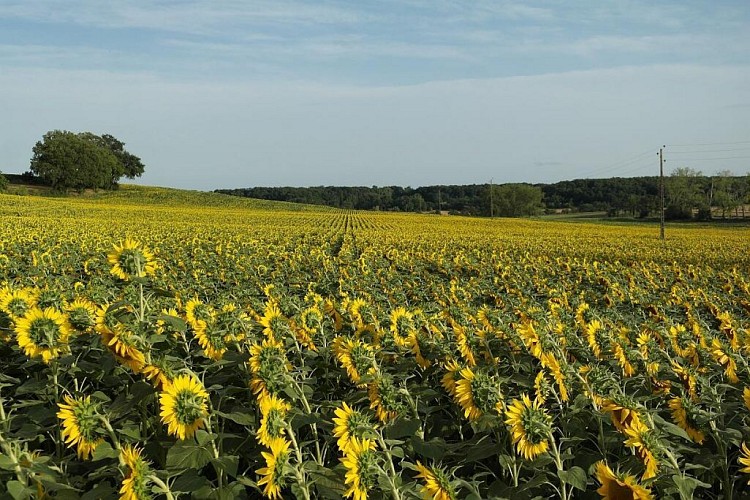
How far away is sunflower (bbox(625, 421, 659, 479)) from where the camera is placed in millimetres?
2221

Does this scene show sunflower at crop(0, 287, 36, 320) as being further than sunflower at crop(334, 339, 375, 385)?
Yes

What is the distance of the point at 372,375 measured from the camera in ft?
8.94

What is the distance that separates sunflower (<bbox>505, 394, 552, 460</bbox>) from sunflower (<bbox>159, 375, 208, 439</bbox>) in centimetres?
122

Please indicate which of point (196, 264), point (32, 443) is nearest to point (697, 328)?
point (32, 443)

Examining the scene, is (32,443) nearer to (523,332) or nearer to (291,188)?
(523,332)

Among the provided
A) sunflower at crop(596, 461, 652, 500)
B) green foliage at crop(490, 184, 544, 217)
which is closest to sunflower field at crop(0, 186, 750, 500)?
sunflower at crop(596, 461, 652, 500)

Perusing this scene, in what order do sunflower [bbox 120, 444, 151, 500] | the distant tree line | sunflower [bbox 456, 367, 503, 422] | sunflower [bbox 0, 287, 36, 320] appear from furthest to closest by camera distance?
the distant tree line
sunflower [bbox 0, 287, 36, 320]
sunflower [bbox 456, 367, 503, 422]
sunflower [bbox 120, 444, 151, 500]

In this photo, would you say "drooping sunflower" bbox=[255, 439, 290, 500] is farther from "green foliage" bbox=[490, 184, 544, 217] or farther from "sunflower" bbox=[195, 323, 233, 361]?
"green foliage" bbox=[490, 184, 544, 217]

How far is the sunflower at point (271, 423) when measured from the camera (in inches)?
85.5

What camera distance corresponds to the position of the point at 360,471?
201cm

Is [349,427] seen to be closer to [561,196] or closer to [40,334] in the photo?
[40,334]

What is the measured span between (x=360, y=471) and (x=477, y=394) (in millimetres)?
711

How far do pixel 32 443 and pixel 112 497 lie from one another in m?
1.12

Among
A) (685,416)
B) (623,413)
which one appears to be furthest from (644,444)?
(685,416)
